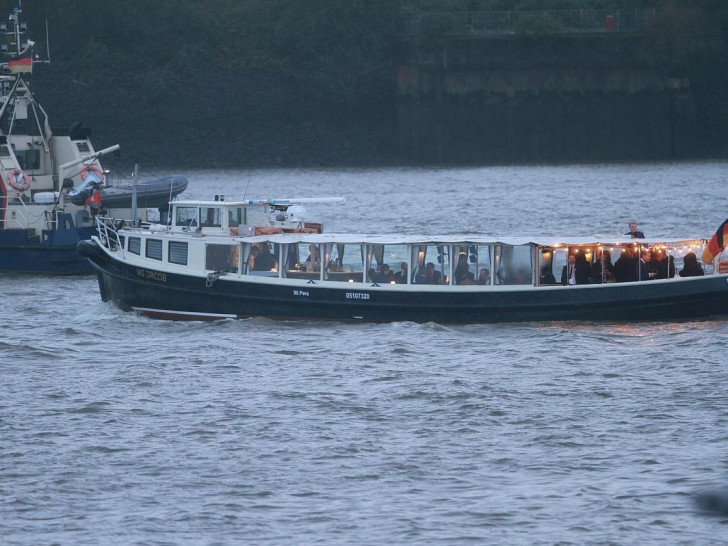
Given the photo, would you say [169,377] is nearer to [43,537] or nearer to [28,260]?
[43,537]

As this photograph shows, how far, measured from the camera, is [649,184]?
283 ft

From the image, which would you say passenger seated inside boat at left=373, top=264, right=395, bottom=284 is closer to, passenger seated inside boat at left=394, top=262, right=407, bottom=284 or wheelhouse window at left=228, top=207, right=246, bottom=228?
passenger seated inside boat at left=394, top=262, right=407, bottom=284

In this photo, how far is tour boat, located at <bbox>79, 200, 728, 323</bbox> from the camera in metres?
31.9

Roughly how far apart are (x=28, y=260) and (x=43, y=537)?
2595 cm

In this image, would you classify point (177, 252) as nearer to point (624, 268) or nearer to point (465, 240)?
point (465, 240)

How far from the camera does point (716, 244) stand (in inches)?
1242

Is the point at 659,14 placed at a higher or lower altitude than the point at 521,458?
higher

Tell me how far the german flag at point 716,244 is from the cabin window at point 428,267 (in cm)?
578

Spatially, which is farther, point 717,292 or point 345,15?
point 345,15

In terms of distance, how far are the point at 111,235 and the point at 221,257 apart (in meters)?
5.05

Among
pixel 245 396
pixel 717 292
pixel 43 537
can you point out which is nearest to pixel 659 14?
pixel 717 292

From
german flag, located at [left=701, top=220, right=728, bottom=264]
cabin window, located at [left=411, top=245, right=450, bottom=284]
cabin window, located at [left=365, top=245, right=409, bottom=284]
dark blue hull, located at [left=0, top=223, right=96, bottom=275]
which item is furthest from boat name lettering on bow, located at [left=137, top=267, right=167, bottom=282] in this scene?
german flag, located at [left=701, top=220, right=728, bottom=264]


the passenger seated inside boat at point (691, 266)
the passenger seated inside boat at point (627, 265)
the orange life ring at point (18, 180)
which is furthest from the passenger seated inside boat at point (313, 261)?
the orange life ring at point (18, 180)

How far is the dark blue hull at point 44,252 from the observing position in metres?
44.1
